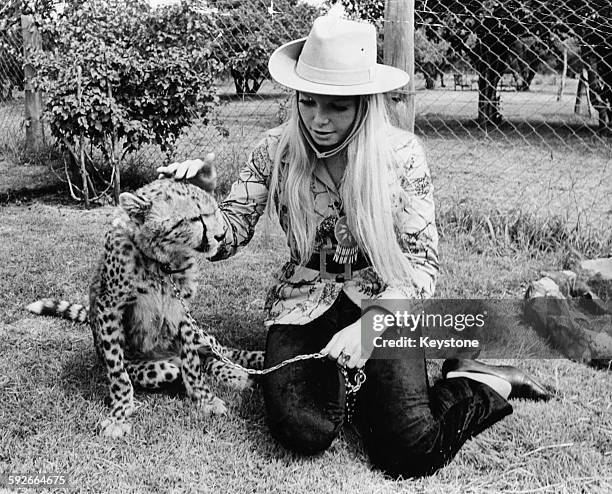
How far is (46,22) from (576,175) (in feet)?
18.8

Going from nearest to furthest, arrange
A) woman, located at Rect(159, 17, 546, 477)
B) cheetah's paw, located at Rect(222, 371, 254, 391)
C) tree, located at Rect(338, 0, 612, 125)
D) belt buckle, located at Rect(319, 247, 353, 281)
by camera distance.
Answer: woman, located at Rect(159, 17, 546, 477), belt buckle, located at Rect(319, 247, 353, 281), cheetah's paw, located at Rect(222, 371, 254, 391), tree, located at Rect(338, 0, 612, 125)

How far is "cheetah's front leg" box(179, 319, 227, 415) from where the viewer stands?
2.74 m

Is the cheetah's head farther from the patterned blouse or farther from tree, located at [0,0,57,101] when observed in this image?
tree, located at [0,0,57,101]

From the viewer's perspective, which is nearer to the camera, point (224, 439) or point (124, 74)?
point (224, 439)

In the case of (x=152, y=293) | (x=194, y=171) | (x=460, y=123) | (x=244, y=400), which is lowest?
(x=460, y=123)

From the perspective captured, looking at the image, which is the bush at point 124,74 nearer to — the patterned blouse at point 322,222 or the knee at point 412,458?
the patterned blouse at point 322,222

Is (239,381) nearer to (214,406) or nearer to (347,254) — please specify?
(214,406)

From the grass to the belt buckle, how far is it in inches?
15.4

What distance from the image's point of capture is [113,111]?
219 inches

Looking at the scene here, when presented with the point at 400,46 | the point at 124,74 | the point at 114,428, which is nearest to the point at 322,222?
the point at 114,428

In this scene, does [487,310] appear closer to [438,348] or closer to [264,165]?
[438,348]

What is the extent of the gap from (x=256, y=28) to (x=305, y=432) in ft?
15.5

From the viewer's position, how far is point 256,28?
6.39 m

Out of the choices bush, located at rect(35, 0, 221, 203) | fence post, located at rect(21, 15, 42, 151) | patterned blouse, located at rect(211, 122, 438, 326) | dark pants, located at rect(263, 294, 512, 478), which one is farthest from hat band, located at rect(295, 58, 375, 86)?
fence post, located at rect(21, 15, 42, 151)
